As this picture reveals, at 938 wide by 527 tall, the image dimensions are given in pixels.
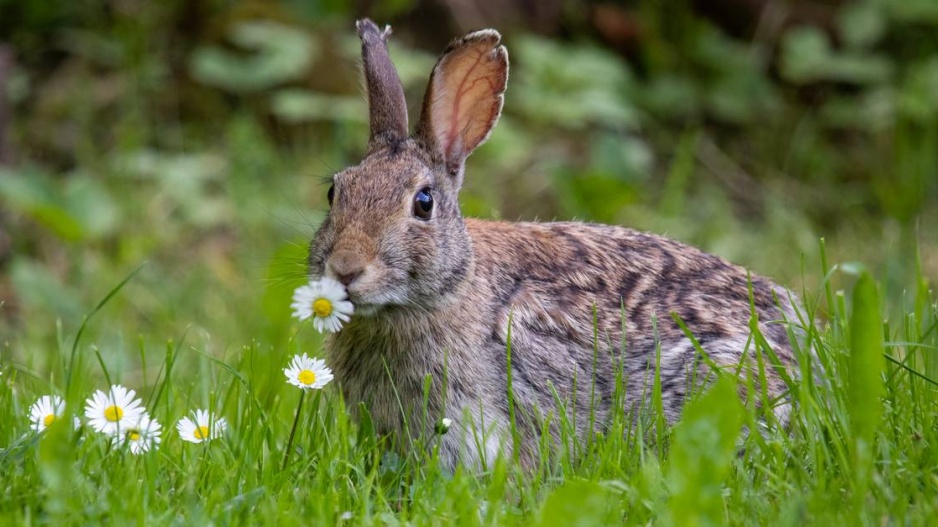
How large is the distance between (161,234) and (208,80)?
145 cm

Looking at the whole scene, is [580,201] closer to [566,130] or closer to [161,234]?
[566,130]

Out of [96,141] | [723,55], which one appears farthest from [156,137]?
[723,55]

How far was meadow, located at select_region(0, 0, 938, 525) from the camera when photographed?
3.13 m

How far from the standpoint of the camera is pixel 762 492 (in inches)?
117

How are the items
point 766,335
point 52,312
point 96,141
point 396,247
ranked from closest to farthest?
point 396,247 < point 766,335 < point 52,312 < point 96,141

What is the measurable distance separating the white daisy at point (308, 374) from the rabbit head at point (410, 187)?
25 cm

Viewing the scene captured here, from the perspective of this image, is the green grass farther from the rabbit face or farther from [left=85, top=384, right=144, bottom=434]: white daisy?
the rabbit face

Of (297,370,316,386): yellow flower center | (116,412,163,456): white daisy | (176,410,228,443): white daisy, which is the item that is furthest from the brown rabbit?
(116,412,163,456): white daisy

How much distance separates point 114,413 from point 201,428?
24cm

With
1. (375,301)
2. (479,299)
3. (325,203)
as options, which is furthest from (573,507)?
(325,203)

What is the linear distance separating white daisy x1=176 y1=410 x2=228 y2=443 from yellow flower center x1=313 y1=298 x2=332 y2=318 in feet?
1.30

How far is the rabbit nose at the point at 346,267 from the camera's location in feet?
11.3

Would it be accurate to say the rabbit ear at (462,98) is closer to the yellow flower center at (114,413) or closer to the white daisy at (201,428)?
the white daisy at (201,428)

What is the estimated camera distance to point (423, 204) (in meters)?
3.83
